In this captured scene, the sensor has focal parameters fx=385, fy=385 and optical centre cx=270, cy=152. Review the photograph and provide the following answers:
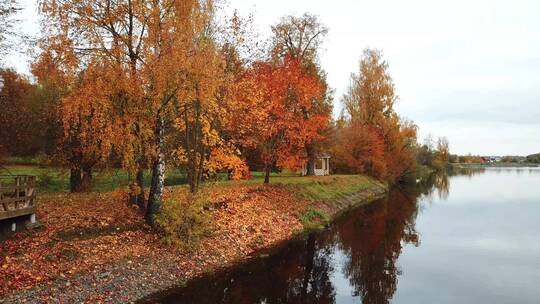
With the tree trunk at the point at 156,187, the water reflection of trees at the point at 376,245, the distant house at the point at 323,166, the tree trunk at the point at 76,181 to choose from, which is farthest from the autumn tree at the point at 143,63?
the distant house at the point at 323,166

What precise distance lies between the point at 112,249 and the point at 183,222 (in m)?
2.95

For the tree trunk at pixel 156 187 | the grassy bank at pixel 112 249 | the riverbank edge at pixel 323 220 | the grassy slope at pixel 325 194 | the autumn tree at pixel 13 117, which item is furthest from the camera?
the grassy slope at pixel 325 194

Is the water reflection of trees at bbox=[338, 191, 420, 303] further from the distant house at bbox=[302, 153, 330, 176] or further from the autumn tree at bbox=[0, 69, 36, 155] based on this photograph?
the autumn tree at bbox=[0, 69, 36, 155]

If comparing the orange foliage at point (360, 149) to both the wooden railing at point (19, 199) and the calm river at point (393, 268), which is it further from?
the wooden railing at point (19, 199)

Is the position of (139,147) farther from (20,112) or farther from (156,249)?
(20,112)

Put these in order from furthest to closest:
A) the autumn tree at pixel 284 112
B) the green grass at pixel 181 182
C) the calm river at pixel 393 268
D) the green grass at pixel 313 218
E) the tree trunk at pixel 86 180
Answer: the autumn tree at pixel 284 112
the green grass at pixel 181 182
the green grass at pixel 313 218
the tree trunk at pixel 86 180
the calm river at pixel 393 268

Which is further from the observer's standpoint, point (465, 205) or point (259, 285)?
point (465, 205)

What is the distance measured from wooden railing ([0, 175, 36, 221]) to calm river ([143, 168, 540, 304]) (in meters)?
5.92

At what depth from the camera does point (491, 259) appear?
17938mm

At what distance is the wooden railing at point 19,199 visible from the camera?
1270cm

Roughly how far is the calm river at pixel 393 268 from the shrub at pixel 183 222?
7.40 ft

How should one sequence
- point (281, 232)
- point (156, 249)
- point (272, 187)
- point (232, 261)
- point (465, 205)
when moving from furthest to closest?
point (465, 205) → point (272, 187) → point (281, 232) → point (232, 261) → point (156, 249)

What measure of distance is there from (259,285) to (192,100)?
304 inches

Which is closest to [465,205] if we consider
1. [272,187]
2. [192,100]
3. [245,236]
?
[272,187]
